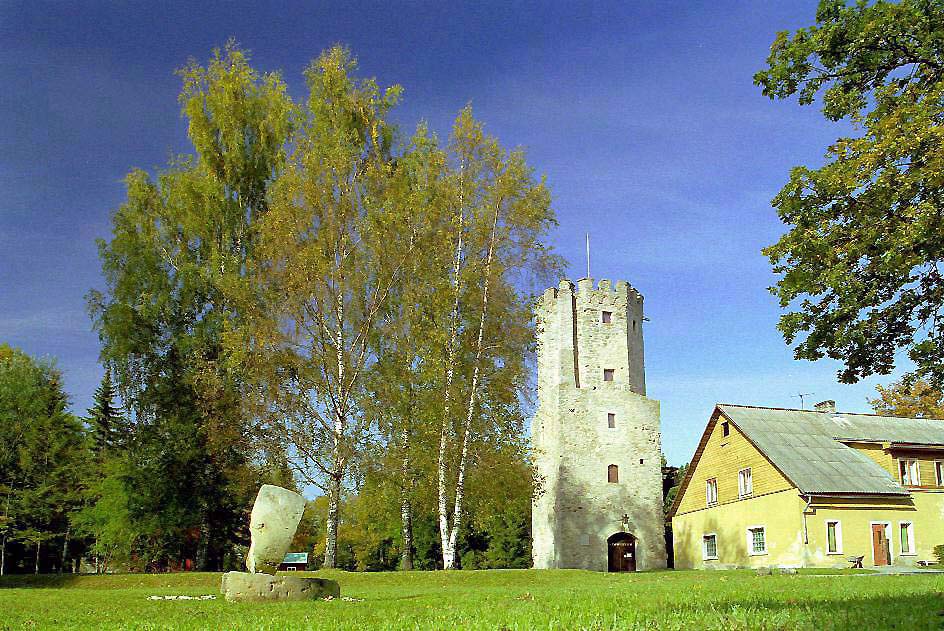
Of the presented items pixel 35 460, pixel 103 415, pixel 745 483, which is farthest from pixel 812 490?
pixel 103 415

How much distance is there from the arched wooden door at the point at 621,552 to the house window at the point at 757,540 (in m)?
6.67

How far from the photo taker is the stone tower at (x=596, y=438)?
38469mm

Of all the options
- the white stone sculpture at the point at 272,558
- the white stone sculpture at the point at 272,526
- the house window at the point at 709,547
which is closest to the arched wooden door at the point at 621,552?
the house window at the point at 709,547

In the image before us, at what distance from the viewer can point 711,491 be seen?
121ft

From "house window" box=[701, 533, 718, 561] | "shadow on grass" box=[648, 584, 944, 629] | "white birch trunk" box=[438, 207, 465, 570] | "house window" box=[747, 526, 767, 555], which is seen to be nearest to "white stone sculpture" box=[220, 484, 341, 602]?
"shadow on grass" box=[648, 584, 944, 629]

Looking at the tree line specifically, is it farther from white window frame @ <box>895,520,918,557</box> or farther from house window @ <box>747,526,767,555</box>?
white window frame @ <box>895,520,918,557</box>

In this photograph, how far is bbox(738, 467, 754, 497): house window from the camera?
110 feet

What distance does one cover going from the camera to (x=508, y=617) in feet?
25.1

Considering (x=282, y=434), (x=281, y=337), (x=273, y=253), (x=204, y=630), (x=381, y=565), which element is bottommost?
(x=381, y=565)

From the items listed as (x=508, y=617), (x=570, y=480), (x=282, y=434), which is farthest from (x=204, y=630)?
(x=570, y=480)

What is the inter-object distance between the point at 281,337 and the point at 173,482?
24.0 ft

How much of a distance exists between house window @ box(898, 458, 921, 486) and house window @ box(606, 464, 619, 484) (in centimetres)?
1250

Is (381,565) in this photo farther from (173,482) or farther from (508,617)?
(508,617)

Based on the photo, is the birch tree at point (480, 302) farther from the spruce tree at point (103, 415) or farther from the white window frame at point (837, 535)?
the spruce tree at point (103, 415)
